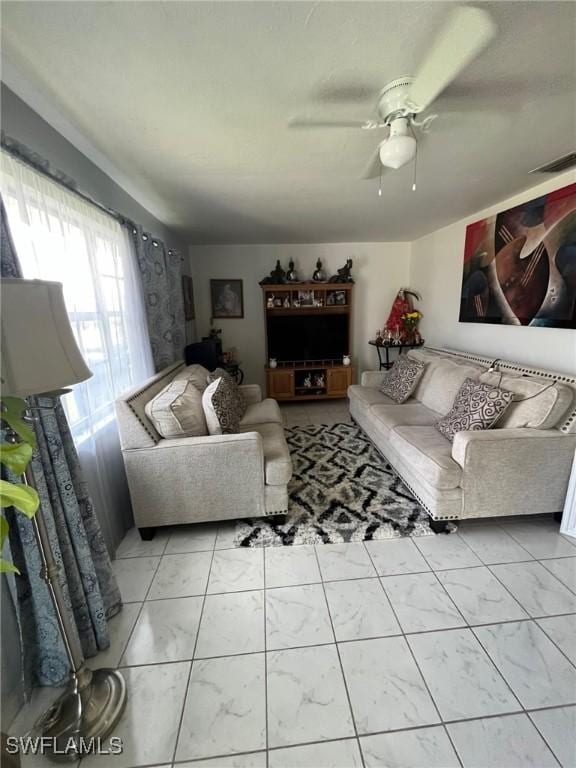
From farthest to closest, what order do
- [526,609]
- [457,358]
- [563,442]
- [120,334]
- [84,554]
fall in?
[457,358], [120,334], [563,442], [526,609], [84,554]

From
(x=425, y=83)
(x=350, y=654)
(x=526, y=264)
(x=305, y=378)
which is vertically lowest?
(x=350, y=654)

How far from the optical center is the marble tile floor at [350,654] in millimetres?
1013

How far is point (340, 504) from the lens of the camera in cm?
220

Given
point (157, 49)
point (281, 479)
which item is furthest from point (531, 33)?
point (281, 479)

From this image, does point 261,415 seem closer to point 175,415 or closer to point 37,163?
point 175,415

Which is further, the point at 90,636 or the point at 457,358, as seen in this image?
the point at 457,358

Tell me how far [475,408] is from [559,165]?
165 cm

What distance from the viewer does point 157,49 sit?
40.4 inches

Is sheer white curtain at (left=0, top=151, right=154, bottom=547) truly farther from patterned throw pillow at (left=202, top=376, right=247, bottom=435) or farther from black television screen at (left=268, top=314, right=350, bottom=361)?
black television screen at (left=268, top=314, right=350, bottom=361)

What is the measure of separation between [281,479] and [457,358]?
84.3 inches

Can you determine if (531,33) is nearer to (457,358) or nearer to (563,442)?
(563,442)

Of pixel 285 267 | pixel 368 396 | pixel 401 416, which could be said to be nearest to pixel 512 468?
pixel 401 416

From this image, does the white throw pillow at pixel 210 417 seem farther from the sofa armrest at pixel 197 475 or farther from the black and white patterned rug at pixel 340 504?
the black and white patterned rug at pixel 340 504

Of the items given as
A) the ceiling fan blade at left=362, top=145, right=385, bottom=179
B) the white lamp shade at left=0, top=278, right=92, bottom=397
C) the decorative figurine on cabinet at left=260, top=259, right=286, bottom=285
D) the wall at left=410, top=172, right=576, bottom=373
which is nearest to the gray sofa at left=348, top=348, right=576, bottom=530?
the wall at left=410, top=172, right=576, bottom=373
